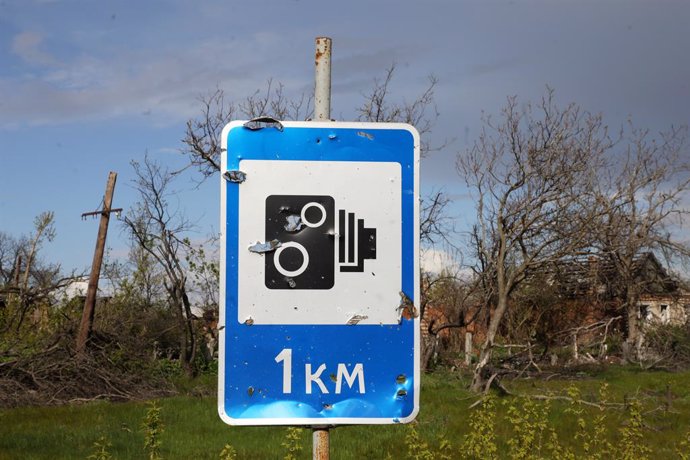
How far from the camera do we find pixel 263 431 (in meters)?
13.3

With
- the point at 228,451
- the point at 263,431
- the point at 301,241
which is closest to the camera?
the point at 301,241

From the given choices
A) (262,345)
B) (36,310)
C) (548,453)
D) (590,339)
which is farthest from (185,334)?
(262,345)

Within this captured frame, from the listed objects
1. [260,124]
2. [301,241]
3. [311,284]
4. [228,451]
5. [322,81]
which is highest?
[322,81]

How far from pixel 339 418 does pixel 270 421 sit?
0.65 ft

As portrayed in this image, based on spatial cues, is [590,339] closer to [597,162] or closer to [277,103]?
[597,162]

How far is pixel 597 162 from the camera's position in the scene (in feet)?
71.1

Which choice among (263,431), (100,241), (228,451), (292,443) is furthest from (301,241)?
(100,241)

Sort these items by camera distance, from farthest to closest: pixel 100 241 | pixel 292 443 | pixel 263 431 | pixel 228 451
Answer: pixel 100 241
pixel 263 431
pixel 292 443
pixel 228 451

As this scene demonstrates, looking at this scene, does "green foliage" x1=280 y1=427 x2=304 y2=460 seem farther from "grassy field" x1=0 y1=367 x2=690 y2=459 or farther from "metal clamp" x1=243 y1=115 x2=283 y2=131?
"metal clamp" x1=243 y1=115 x2=283 y2=131

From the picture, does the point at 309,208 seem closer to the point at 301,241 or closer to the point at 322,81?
the point at 301,241

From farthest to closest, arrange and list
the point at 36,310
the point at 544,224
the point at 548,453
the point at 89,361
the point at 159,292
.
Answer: the point at 159,292 < the point at 36,310 < the point at 89,361 < the point at 544,224 < the point at 548,453

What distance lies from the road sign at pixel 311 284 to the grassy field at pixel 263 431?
5.90 m

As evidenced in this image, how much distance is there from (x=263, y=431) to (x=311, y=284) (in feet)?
36.6

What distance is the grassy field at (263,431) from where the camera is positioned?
11453 millimetres
